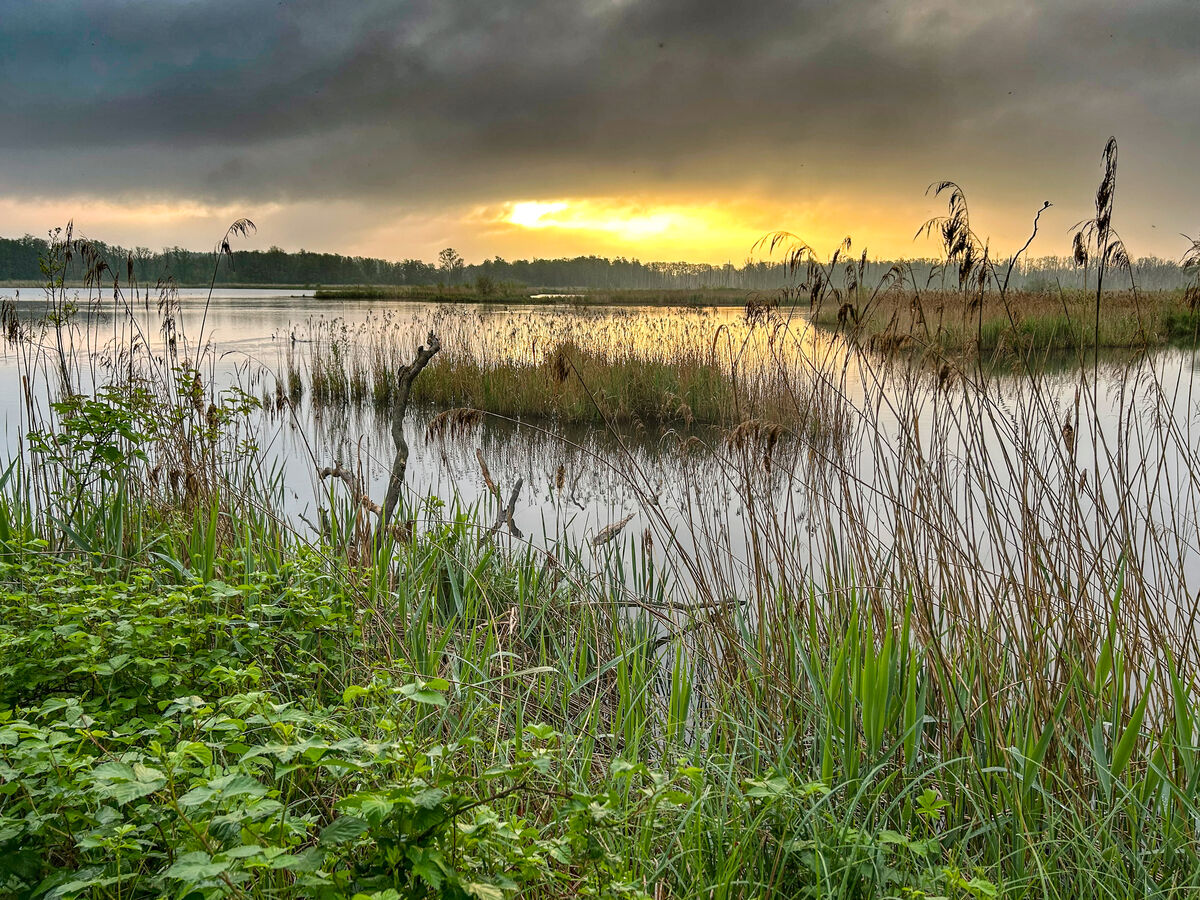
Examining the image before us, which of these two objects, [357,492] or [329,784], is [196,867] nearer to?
[329,784]

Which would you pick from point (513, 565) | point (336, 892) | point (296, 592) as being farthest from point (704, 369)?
point (336, 892)

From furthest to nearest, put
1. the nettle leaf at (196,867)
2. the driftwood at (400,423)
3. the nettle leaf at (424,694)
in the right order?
the driftwood at (400,423) → the nettle leaf at (424,694) → the nettle leaf at (196,867)

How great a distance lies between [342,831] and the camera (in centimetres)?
117

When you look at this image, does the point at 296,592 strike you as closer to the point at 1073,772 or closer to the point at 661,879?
the point at 661,879

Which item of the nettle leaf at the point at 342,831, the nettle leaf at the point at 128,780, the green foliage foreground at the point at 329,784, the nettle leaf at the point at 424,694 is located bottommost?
the green foliage foreground at the point at 329,784

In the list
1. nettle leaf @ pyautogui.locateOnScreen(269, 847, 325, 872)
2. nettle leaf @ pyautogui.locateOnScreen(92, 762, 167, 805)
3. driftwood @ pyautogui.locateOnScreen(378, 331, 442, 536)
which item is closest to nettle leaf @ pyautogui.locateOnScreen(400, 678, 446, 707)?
nettle leaf @ pyautogui.locateOnScreen(269, 847, 325, 872)

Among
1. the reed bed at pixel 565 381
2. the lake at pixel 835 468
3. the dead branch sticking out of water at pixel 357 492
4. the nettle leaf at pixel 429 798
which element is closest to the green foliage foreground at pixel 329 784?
the nettle leaf at pixel 429 798

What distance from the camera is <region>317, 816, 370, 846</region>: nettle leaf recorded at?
45.1 inches

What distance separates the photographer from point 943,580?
2502 millimetres

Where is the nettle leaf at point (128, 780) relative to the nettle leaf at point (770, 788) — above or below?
above

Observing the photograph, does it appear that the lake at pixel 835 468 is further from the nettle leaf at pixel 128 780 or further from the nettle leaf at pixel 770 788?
the nettle leaf at pixel 128 780

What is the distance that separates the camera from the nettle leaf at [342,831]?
1.15 m

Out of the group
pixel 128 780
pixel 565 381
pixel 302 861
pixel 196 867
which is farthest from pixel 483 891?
pixel 565 381

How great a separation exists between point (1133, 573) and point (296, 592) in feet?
8.81
